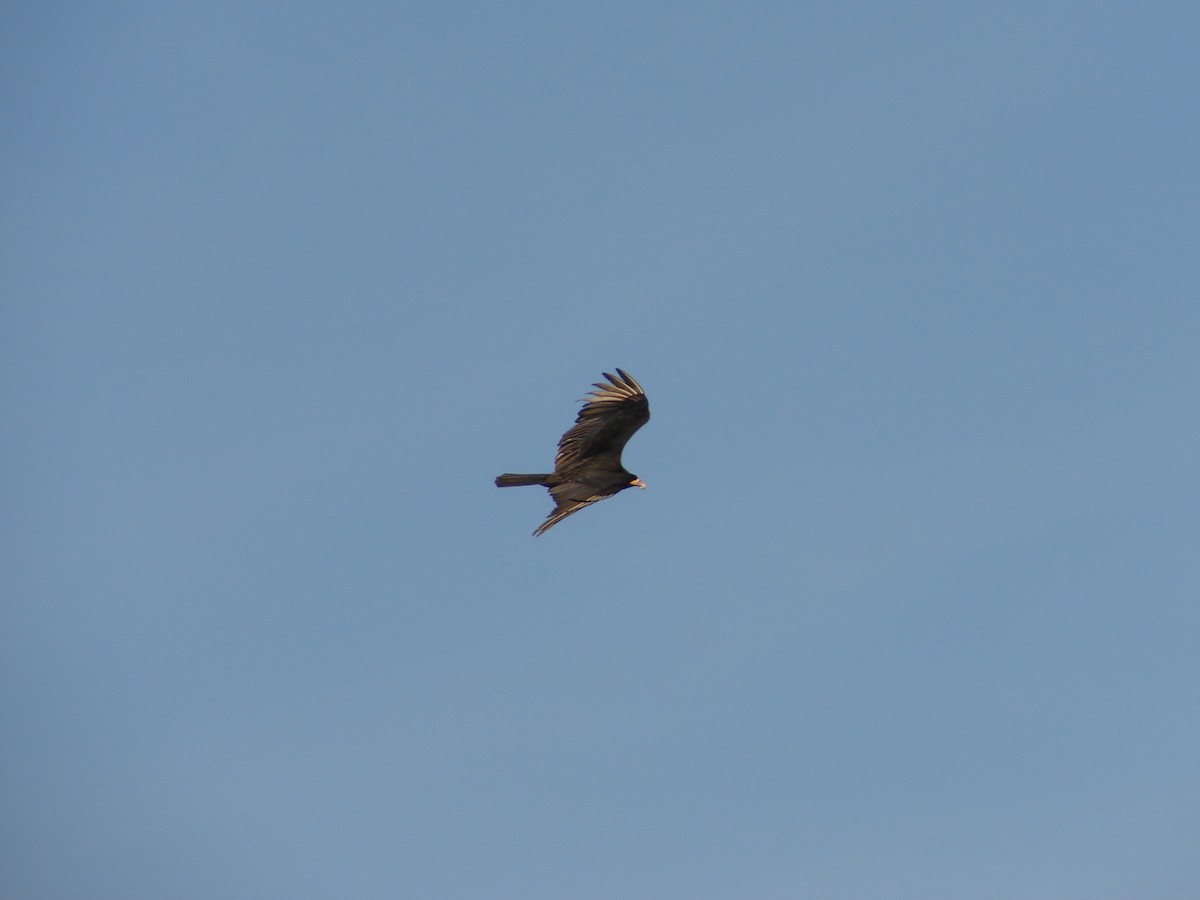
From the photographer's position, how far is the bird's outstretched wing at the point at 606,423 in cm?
6384

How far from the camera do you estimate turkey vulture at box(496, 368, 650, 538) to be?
2516 inches

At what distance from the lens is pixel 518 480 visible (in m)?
64.4

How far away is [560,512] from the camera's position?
64.5 m

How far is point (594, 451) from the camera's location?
64.7m

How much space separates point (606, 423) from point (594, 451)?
3.00 ft

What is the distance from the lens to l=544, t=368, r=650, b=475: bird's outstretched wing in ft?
209

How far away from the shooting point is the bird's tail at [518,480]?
64312 mm

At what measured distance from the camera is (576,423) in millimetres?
64250

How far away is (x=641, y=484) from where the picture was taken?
6606 cm

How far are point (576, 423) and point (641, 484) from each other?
3.00 meters

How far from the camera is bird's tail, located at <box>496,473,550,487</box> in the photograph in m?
64.3

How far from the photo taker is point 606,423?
211 ft

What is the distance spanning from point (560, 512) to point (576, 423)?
2400mm

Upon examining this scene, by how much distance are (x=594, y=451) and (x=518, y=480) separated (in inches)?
85.3
